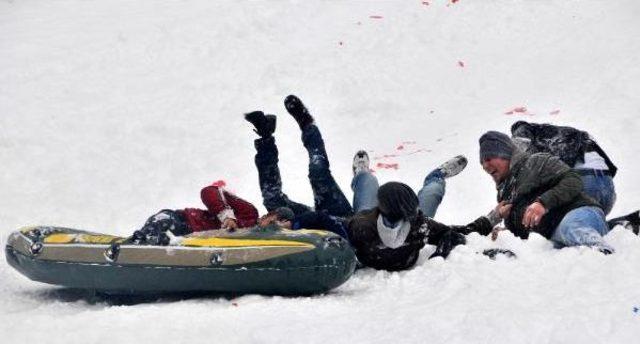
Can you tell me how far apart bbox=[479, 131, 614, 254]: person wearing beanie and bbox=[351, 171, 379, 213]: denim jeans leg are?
42.6 inches

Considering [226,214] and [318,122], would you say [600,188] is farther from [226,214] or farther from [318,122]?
[318,122]

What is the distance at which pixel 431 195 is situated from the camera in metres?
6.46

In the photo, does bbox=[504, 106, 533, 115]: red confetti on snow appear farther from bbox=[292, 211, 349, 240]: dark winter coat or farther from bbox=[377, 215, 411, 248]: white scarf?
bbox=[377, 215, 411, 248]: white scarf

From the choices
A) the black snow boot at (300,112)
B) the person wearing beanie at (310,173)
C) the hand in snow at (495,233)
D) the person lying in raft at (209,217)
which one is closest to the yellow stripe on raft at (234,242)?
the person lying in raft at (209,217)

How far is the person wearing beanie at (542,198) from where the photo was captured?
5.11 m

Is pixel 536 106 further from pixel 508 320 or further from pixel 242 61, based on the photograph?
pixel 508 320

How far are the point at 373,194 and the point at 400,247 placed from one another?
110cm

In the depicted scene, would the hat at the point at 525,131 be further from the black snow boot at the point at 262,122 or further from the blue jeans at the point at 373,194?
the black snow boot at the point at 262,122

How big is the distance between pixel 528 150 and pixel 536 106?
4.03m

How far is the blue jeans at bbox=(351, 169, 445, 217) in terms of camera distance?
20.9ft

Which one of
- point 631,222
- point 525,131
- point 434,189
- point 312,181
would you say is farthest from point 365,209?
point 631,222

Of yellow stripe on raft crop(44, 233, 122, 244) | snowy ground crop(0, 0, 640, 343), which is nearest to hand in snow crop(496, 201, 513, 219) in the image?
snowy ground crop(0, 0, 640, 343)

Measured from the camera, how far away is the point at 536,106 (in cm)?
1012

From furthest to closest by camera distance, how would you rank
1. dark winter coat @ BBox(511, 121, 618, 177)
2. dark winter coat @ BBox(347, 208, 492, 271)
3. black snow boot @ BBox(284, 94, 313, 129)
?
black snow boot @ BBox(284, 94, 313, 129)
dark winter coat @ BBox(511, 121, 618, 177)
dark winter coat @ BBox(347, 208, 492, 271)
